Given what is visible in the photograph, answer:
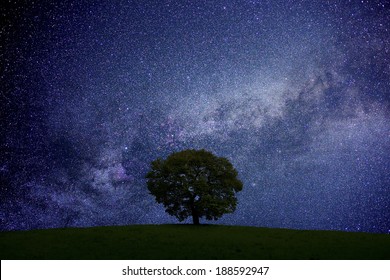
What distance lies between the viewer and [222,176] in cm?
4353

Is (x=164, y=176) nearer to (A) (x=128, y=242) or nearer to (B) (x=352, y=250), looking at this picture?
(A) (x=128, y=242)

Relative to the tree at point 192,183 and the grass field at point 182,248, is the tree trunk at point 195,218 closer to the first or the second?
the tree at point 192,183

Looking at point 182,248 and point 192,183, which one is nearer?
point 182,248

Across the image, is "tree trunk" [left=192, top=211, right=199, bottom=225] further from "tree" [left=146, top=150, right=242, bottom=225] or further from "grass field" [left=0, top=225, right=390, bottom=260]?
"grass field" [left=0, top=225, right=390, bottom=260]

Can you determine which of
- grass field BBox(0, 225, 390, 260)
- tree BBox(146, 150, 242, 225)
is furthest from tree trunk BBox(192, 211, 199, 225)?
grass field BBox(0, 225, 390, 260)

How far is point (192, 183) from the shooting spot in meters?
42.3

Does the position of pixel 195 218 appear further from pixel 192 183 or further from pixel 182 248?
pixel 182 248

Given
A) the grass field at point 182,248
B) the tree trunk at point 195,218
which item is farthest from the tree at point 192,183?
the grass field at point 182,248

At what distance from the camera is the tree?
42.1m

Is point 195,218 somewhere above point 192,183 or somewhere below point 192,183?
below

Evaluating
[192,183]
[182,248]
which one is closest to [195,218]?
[192,183]

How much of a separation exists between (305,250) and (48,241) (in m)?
21.1

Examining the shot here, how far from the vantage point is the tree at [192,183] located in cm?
4212

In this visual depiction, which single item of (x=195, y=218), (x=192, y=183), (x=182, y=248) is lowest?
(x=182, y=248)
